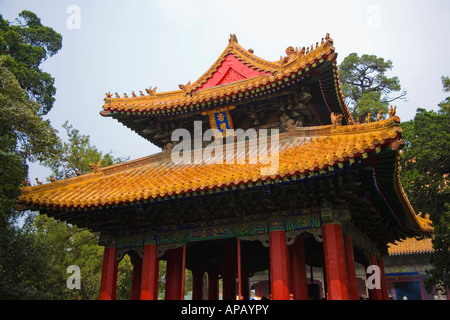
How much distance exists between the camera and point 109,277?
393 inches

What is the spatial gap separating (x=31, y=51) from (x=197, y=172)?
18.7 metres

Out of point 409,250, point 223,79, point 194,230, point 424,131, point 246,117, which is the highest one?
point 424,131

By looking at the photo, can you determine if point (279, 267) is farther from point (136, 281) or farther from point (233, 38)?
point (233, 38)

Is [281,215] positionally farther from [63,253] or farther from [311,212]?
[63,253]

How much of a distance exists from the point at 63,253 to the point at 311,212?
1739 cm

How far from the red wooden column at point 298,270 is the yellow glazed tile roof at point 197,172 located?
2.33m

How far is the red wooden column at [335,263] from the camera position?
297 inches

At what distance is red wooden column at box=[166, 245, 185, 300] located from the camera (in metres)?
9.94

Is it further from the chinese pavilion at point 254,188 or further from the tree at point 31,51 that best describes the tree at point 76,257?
the chinese pavilion at point 254,188

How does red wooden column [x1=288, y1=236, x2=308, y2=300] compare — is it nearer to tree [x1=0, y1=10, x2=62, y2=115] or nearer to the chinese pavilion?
the chinese pavilion

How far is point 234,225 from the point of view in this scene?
30.0 feet

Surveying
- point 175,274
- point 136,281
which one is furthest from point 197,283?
point 175,274

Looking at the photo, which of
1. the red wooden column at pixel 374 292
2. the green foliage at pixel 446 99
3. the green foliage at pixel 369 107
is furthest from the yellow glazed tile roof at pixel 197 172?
the green foliage at pixel 369 107

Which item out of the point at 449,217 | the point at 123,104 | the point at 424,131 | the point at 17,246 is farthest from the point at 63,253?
the point at 424,131
